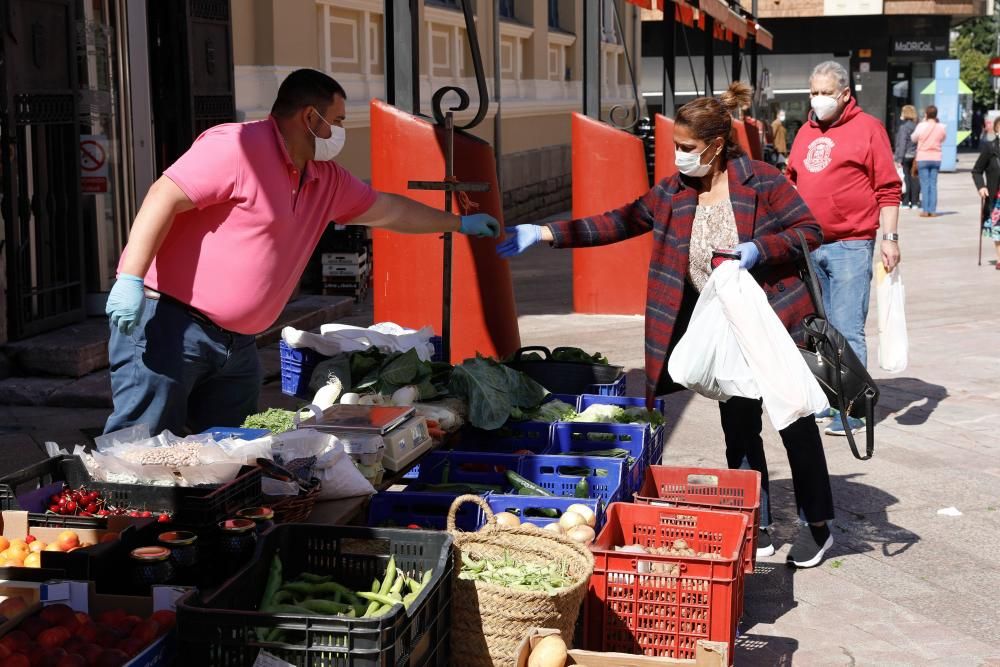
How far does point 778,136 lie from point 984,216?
1586 cm

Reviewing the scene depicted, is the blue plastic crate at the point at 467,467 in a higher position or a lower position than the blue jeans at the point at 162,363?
lower

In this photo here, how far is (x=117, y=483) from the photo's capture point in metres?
3.95

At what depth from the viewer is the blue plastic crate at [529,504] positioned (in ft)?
15.1

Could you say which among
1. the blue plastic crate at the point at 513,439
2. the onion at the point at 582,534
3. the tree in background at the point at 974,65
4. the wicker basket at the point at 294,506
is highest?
the tree in background at the point at 974,65

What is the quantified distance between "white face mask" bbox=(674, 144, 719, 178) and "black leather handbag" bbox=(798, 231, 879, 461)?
433 mm

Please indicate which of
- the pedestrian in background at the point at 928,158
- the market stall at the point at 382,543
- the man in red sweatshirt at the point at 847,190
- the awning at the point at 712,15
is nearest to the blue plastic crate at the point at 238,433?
the market stall at the point at 382,543

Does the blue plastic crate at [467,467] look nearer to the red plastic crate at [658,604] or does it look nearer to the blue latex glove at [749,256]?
the red plastic crate at [658,604]

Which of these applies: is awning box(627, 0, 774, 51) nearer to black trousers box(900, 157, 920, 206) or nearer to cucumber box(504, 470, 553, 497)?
black trousers box(900, 157, 920, 206)

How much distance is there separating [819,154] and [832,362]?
9.20 feet

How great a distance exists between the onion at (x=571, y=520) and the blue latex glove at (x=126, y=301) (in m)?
1.55

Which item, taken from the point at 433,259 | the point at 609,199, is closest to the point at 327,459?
the point at 433,259

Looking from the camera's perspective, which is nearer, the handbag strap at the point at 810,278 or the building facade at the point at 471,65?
the handbag strap at the point at 810,278

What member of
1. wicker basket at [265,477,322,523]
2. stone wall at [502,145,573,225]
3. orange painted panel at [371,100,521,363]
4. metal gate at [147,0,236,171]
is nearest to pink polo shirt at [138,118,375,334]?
wicker basket at [265,477,322,523]

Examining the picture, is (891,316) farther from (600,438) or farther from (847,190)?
(600,438)
